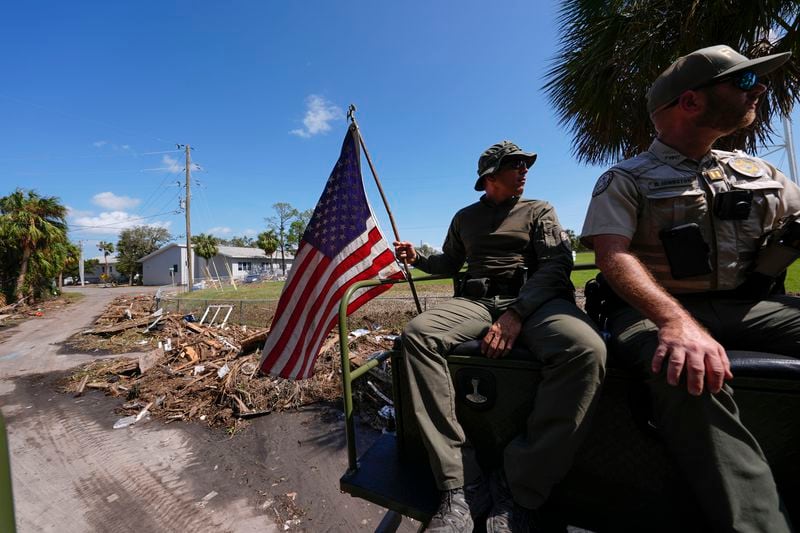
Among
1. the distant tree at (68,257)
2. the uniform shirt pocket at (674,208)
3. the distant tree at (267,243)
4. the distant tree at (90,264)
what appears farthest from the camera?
the distant tree at (90,264)

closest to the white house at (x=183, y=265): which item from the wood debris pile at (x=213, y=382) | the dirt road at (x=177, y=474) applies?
the wood debris pile at (x=213, y=382)

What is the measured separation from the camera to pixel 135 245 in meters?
61.2

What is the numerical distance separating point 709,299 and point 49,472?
637cm

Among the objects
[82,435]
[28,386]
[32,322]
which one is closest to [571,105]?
[82,435]

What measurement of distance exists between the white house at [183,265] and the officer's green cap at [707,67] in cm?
5034

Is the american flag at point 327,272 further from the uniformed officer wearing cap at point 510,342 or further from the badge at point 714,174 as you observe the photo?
the badge at point 714,174

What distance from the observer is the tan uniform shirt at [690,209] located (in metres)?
1.56

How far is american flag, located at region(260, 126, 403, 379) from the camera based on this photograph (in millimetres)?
2863

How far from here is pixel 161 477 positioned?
3.87 meters

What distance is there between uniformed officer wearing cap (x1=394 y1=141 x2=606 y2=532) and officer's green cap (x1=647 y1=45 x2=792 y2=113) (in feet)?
2.91

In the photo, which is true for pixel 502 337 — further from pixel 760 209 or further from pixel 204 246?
pixel 204 246

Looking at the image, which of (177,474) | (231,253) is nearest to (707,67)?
(177,474)

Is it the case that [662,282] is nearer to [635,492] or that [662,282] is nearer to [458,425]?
[635,492]

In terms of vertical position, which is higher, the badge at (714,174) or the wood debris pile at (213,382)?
the badge at (714,174)
